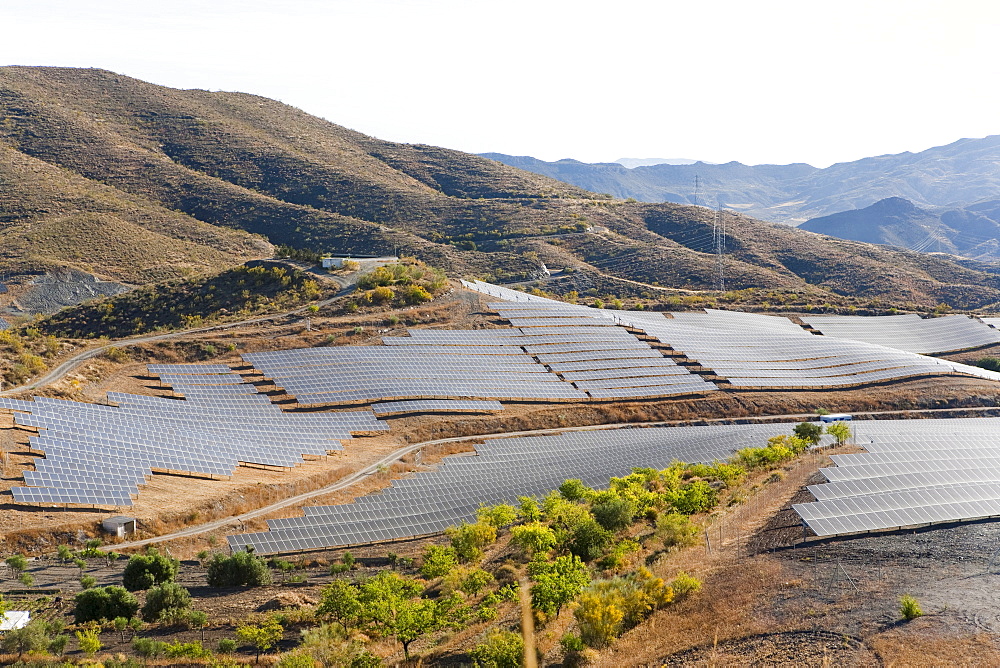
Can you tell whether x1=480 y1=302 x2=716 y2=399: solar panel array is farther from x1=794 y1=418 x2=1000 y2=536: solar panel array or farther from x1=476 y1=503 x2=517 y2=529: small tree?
x1=476 y1=503 x2=517 y2=529: small tree

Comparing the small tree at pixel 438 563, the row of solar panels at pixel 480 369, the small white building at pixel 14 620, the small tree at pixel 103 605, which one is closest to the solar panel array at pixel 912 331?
the row of solar panels at pixel 480 369

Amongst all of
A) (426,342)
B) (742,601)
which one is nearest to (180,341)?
(426,342)

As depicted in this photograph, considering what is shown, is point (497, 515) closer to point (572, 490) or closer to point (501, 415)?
point (572, 490)

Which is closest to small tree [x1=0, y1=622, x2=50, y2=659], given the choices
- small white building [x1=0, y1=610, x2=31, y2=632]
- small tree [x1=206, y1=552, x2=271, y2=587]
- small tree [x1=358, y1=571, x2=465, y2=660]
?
small white building [x1=0, y1=610, x2=31, y2=632]

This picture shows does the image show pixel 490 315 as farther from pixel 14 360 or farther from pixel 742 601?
pixel 742 601

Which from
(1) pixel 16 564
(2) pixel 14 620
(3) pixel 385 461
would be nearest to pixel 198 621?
(2) pixel 14 620


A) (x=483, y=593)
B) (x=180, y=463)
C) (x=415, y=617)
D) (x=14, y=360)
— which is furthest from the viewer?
(x=14, y=360)
